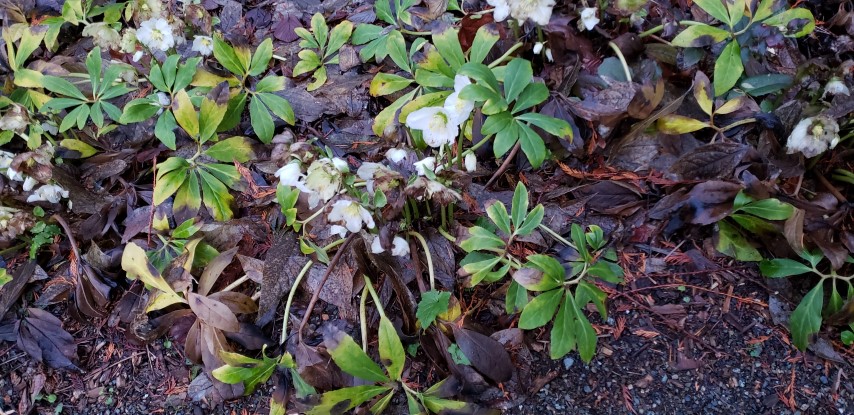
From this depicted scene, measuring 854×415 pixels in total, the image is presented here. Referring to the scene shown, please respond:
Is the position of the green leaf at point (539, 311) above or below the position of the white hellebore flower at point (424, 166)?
below

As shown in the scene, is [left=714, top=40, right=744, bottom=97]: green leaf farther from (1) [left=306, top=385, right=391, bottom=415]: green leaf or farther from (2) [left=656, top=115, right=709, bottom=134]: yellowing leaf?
(1) [left=306, top=385, right=391, bottom=415]: green leaf

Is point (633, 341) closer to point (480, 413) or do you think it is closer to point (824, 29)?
point (480, 413)

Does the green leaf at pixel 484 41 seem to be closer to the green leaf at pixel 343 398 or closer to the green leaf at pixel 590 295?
the green leaf at pixel 590 295

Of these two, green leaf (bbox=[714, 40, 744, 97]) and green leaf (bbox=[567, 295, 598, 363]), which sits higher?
green leaf (bbox=[714, 40, 744, 97])

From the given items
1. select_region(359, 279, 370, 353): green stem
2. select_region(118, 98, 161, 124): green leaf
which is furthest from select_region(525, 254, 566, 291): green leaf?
select_region(118, 98, 161, 124): green leaf

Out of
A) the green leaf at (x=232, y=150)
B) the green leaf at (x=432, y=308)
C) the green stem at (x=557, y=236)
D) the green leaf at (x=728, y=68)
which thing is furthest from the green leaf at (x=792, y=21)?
the green leaf at (x=232, y=150)

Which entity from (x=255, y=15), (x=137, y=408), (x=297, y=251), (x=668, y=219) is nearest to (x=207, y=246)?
(x=297, y=251)
